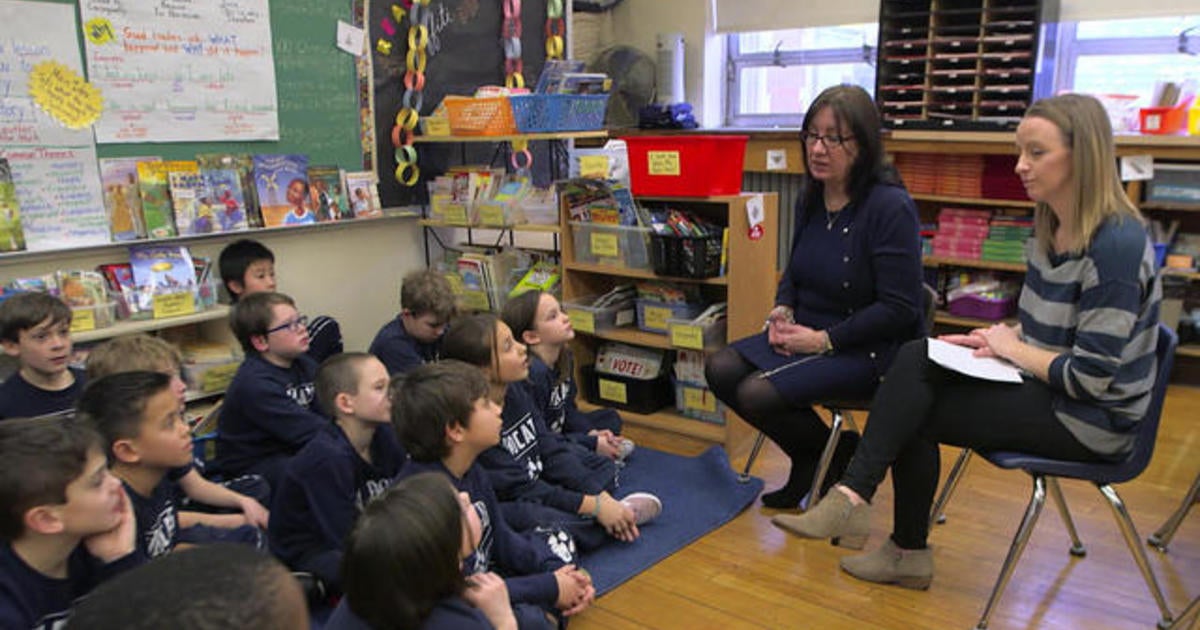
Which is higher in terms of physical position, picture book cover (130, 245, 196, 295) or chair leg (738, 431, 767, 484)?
picture book cover (130, 245, 196, 295)

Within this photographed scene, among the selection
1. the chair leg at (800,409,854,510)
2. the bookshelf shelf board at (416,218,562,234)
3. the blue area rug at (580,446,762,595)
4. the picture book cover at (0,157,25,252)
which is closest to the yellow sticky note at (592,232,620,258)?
the bookshelf shelf board at (416,218,562,234)

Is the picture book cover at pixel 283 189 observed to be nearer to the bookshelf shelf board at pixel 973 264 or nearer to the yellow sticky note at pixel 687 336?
the yellow sticky note at pixel 687 336

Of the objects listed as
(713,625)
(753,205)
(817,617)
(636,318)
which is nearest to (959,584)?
(817,617)

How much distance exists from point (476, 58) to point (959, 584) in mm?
3268

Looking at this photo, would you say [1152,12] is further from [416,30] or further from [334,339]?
[334,339]

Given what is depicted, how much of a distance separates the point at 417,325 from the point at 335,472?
3.62ft

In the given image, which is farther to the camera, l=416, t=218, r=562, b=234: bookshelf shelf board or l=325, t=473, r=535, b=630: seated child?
l=416, t=218, r=562, b=234: bookshelf shelf board

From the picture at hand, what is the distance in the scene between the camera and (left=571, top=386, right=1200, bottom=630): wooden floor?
7.19 feet

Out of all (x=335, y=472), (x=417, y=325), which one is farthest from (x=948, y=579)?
(x=417, y=325)

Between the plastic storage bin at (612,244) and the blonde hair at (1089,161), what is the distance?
157cm

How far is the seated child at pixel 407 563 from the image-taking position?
4.14 ft

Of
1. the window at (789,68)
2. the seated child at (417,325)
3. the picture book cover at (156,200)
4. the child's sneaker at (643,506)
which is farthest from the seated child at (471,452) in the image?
the window at (789,68)

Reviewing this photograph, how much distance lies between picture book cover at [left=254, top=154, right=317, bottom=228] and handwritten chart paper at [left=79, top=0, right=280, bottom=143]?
0.12m

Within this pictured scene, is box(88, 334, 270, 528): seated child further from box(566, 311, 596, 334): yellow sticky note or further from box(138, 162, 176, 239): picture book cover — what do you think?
box(566, 311, 596, 334): yellow sticky note
